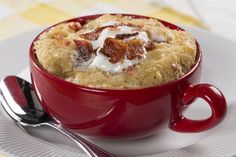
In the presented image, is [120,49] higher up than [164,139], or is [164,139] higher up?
[120,49]

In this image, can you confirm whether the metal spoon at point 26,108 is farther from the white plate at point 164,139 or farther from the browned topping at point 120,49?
the browned topping at point 120,49

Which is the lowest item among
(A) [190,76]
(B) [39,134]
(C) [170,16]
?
(C) [170,16]

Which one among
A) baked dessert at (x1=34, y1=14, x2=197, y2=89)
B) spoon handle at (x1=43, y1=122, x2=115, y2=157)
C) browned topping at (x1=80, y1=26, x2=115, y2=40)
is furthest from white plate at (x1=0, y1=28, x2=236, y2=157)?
browned topping at (x1=80, y1=26, x2=115, y2=40)

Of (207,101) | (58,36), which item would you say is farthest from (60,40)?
(207,101)

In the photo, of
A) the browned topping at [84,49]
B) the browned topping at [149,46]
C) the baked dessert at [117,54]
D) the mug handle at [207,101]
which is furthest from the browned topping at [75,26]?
the mug handle at [207,101]

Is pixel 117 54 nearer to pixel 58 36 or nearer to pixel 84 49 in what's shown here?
pixel 84 49

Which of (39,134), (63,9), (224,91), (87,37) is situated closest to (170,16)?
(63,9)

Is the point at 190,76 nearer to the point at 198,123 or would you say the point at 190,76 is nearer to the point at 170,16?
the point at 198,123
